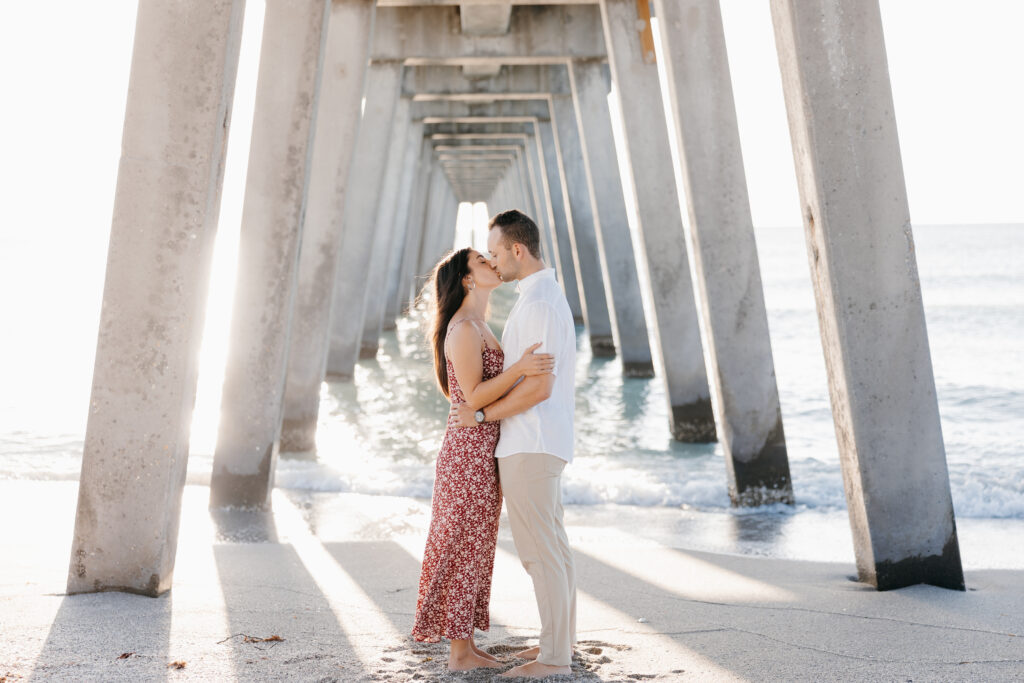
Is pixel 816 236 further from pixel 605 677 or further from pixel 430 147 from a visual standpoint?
pixel 430 147

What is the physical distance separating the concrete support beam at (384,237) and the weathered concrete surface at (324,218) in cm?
744

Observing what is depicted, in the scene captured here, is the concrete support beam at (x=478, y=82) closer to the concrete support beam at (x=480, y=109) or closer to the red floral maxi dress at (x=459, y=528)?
the concrete support beam at (x=480, y=109)

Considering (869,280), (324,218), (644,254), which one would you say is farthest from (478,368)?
(644,254)

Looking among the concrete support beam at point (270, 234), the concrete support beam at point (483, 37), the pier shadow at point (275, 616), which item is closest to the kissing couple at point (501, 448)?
the pier shadow at point (275, 616)

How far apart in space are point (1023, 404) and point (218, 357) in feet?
49.0

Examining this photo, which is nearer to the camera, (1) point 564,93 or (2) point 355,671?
(2) point 355,671

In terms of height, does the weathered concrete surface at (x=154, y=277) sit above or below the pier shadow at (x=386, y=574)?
above

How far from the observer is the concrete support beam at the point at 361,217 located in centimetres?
1329

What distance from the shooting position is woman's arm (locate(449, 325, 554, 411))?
3080 millimetres

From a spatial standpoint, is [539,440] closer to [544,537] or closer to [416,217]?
[544,537]

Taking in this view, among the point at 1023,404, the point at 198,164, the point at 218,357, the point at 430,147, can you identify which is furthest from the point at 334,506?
the point at 430,147

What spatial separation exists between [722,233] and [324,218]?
4044 millimetres

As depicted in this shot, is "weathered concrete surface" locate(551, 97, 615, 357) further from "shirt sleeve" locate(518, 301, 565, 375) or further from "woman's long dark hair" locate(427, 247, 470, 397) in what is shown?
"shirt sleeve" locate(518, 301, 565, 375)

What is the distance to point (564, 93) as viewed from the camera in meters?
17.5
